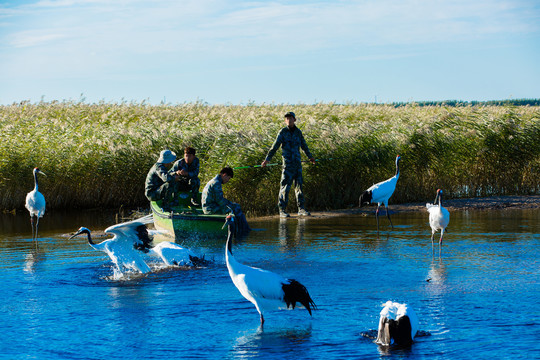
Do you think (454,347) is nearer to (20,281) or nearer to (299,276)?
(299,276)

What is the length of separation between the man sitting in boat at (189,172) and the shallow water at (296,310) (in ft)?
7.41

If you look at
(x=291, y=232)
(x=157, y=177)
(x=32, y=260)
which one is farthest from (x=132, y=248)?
(x=291, y=232)

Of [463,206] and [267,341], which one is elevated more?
[463,206]

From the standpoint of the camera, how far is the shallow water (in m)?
7.78

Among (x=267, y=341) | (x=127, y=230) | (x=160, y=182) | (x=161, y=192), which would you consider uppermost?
(x=160, y=182)

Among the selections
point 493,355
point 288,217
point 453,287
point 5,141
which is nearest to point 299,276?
point 453,287

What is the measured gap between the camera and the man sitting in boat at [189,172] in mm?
16031

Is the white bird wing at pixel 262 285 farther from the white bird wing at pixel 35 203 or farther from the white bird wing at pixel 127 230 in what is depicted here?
the white bird wing at pixel 35 203

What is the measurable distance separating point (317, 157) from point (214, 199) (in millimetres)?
5679

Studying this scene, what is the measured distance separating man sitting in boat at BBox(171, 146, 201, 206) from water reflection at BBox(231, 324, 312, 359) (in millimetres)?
8020

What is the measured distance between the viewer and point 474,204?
1995 centimetres

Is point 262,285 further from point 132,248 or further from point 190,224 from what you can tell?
point 190,224

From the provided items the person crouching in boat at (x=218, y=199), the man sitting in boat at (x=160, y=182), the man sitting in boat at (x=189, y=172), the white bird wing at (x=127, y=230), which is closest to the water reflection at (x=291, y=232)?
the person crouching in boat at (x=218, y=199)

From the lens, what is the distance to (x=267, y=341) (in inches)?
317
